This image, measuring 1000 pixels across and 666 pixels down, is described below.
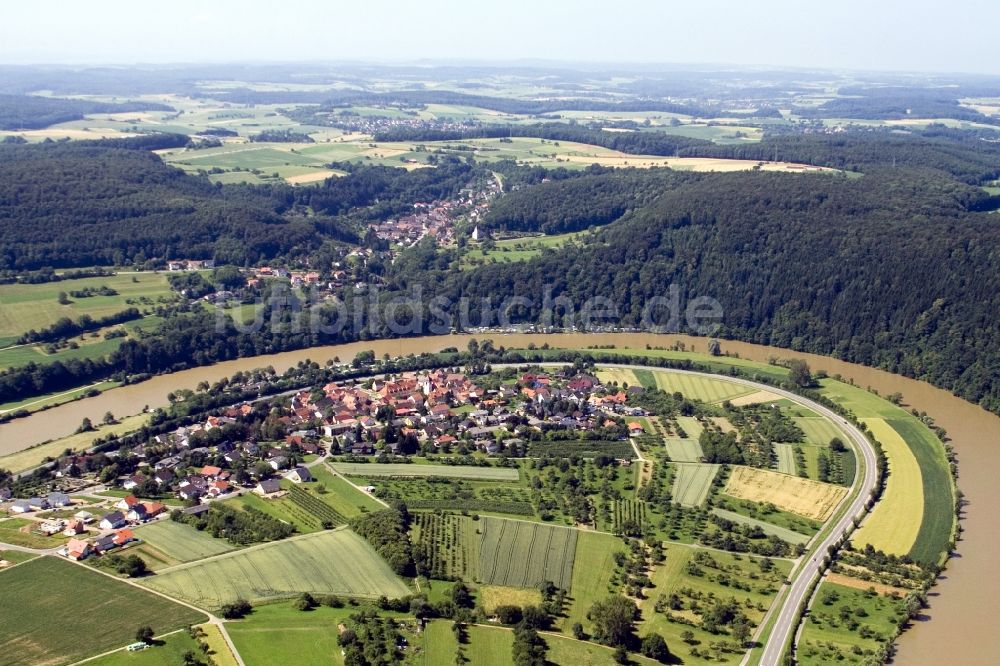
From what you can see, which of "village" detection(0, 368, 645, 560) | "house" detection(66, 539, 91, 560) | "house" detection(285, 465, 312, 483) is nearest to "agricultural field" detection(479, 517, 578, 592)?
"village" detection(0, 368, 645, 560)

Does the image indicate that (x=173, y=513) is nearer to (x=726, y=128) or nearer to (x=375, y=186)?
(x=375, y=186)

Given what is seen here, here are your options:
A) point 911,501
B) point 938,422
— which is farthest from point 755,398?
point 911,501

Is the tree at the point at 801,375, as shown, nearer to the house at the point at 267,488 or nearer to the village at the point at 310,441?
the village at the point at 310,441

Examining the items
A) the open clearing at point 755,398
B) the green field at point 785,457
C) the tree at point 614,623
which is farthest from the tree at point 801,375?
A: the tree at point 614,623

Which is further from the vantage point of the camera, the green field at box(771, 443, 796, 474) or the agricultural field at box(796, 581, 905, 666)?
the green field at box(771, 443, 796, 474)

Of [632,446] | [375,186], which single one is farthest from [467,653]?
[375,186]

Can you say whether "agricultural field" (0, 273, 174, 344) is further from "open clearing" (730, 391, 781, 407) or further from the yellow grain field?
the yellow grain field
